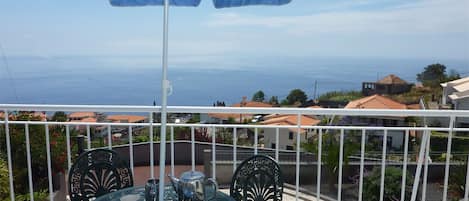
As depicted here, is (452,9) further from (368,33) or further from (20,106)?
(20,106)

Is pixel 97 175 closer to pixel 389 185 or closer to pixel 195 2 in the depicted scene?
pixel 195 2

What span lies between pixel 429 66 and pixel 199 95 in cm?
3340

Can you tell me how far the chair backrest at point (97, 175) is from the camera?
201 centimetres

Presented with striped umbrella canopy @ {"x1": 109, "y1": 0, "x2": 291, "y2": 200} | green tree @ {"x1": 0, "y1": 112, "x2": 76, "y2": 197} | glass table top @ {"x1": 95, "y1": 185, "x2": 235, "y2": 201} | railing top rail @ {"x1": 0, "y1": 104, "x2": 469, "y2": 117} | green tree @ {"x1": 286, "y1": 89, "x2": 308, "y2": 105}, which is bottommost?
green tree @ {"x1": 286, "y1": 89, "x2": 308, "y2": 105}

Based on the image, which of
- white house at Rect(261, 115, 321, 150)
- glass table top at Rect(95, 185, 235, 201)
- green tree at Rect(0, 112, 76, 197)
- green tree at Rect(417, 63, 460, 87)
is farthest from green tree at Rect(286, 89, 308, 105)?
glass table top at Rect(95, 185, 235, 201)

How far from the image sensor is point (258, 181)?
2020 millimetres

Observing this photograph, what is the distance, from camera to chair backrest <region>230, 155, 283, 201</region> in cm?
201

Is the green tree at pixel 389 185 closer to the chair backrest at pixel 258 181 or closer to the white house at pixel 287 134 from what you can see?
the white house at pixel 287 134

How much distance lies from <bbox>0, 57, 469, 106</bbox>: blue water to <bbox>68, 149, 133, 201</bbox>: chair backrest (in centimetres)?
4091

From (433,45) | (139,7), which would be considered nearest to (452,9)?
(433,45)

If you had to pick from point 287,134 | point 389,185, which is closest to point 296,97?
point 287,134

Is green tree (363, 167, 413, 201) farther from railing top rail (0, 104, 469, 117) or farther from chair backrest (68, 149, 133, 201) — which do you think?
chair backrest (68, 149, 133, 201)

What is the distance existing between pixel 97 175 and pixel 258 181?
958 millimetres

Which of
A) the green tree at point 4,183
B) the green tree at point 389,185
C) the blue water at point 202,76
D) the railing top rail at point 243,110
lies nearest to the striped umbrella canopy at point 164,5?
the railing top rail at point 243,110
